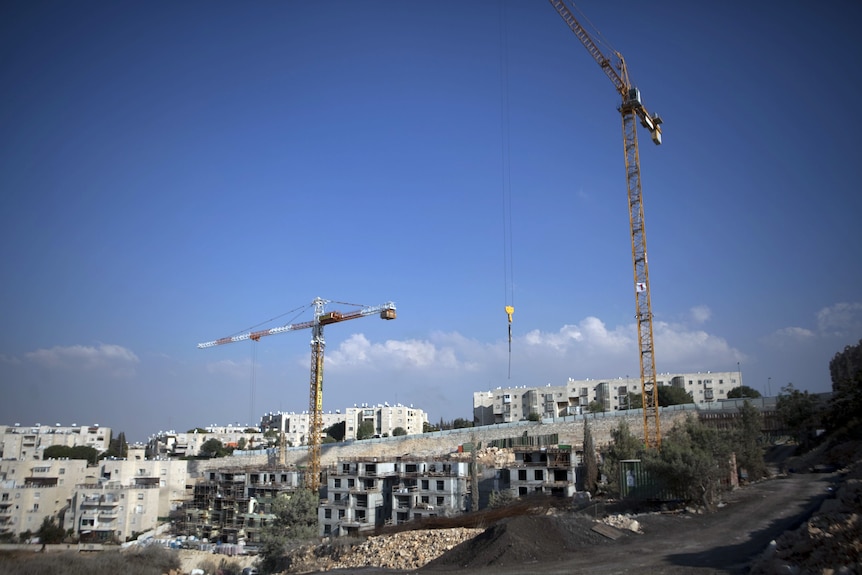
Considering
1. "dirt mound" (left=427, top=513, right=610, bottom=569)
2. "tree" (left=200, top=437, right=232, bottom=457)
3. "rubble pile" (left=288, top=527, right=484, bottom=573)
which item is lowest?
"tree" (left=200, top=437, right=232, bottom=457)

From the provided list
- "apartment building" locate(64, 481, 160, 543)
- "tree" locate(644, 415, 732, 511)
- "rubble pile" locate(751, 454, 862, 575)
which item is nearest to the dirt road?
"tree" locate(644, 415, 732, 511)

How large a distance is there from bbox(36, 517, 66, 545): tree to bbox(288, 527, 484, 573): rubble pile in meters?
43.1

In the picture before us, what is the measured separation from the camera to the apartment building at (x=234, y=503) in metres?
56.7

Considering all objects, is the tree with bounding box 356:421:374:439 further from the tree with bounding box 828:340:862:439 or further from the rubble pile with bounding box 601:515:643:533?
the rubble pile with bounding box 601:515:643:533

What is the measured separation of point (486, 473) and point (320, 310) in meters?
36.8

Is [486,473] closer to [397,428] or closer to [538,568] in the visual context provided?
[538,568]

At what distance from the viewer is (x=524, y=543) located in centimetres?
1653

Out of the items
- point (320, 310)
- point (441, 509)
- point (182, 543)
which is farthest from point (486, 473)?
point (320, 310)

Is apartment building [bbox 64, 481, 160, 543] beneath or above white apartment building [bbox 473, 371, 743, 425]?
beneath

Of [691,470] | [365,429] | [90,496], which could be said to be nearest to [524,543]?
[691,470]

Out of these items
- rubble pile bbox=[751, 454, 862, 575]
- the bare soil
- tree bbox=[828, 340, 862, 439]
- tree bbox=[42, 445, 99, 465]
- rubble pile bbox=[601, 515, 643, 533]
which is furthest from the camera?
tree bbox=[42, 445, 99, 465]

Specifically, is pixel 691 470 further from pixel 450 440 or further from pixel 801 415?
pixel 450 440

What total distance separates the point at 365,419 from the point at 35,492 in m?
64.1

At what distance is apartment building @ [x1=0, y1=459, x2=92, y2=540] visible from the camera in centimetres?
5719
